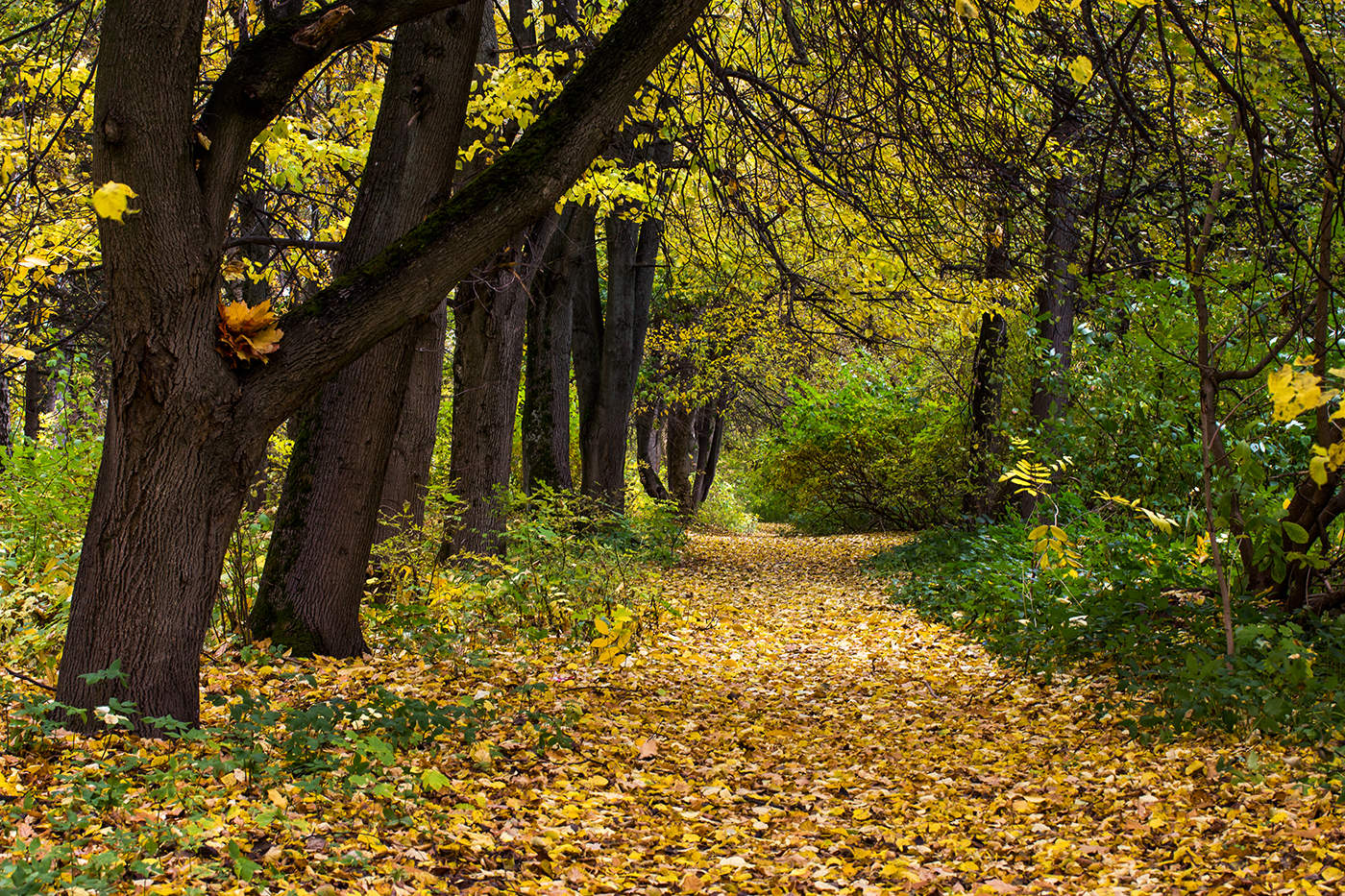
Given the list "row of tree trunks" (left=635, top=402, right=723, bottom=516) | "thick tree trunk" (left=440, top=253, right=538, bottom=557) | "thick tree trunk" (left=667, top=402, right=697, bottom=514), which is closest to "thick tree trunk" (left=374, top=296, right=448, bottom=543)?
"thick tree trunk" (left=440, top=253, right=538, bottom=557)

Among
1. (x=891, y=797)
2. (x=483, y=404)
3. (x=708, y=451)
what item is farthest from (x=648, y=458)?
(x=891, y=797)

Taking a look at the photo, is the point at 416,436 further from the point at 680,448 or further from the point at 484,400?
the point at 680,448

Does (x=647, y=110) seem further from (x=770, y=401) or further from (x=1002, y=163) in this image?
(x=770, y=401)

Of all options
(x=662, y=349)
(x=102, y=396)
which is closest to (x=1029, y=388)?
(x=662, y=349)

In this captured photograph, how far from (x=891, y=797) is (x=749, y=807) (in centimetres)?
62

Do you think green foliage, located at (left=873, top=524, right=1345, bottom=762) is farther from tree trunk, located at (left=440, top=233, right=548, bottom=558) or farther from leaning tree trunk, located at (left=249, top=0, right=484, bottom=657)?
tree trunk, located at (left=440, top=233, right=548, bottom=558)

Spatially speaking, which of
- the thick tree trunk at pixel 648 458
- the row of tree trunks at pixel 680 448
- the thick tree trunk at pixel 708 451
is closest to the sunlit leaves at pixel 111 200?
the thick tree trunk at pixel 648 458

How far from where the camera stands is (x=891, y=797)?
416 centimetres

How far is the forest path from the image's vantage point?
320 centimetres

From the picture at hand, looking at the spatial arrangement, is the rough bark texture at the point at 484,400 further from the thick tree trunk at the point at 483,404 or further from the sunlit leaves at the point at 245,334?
the sunlit leaves at the point at 245,334

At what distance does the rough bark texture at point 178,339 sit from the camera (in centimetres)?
347

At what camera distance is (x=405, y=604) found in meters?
6.07

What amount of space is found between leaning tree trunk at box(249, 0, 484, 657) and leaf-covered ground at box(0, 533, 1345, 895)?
1.43 feet

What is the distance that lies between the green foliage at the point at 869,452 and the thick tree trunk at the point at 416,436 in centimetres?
926
